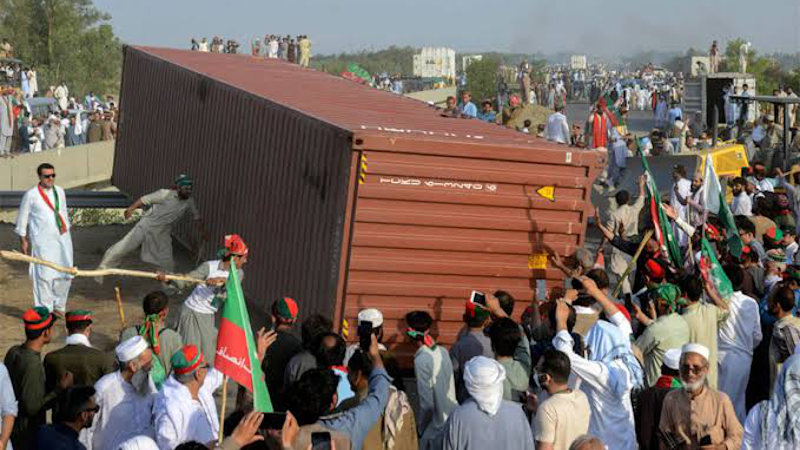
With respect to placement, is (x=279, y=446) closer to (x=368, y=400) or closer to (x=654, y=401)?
(x=368, y=400)

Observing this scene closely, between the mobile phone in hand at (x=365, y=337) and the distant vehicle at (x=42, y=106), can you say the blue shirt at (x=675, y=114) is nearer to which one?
the distant vehicle at (x=42, y=106)

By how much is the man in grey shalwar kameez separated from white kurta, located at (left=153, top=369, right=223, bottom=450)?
279cm

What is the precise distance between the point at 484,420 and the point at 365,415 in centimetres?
66

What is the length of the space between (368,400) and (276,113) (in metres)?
6.79

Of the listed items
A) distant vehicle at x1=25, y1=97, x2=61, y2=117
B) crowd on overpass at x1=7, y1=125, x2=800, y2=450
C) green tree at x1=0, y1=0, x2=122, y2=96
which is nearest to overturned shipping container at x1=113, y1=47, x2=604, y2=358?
crowd on overpass at x1=7, y1=125, x2=800, y2=450

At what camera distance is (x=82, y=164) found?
30500 mm

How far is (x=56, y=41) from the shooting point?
57.7 meters

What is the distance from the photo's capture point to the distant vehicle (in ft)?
103

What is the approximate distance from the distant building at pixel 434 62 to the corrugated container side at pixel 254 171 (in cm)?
12361

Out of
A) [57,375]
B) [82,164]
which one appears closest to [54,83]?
[82,164]

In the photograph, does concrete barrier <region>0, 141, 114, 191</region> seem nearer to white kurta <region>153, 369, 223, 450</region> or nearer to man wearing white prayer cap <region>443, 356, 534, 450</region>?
white kurta <region>153, 369, 223, 450</region>

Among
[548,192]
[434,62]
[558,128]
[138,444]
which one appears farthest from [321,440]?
[434,62]

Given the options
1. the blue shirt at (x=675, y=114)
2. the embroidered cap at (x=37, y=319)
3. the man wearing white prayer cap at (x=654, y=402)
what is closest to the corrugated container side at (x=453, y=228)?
the embroidered cap at (x=37, y=319)

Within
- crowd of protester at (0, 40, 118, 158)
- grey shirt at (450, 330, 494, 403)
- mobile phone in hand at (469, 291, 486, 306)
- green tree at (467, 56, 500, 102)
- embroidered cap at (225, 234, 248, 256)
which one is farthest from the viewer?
green tree at (467, 56, 500, 102)
